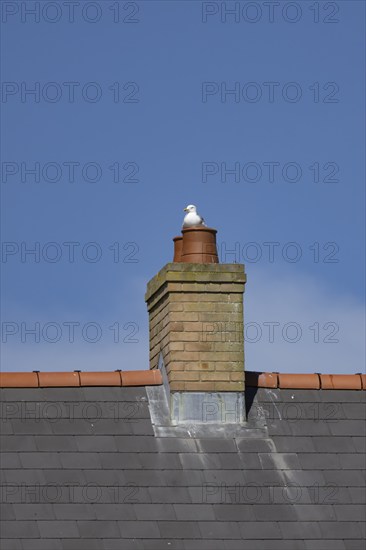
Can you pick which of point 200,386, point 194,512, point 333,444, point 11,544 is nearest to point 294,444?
point 333,444

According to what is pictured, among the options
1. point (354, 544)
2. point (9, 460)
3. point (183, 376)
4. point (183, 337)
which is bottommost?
point (354, 544)

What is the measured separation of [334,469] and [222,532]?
5.14 ft

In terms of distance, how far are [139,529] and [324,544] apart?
1.86 meters

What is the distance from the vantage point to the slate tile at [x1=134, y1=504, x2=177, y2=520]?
15.4 m

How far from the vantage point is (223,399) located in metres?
16.8

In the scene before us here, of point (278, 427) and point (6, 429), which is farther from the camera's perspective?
point (278, 427)

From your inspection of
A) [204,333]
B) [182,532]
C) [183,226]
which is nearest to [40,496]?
[182,532]

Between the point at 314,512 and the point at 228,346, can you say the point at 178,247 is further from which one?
the point at 314,512

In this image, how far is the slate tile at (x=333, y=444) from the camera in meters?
16.5

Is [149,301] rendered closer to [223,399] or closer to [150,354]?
[150,354]

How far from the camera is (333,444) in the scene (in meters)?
16.6

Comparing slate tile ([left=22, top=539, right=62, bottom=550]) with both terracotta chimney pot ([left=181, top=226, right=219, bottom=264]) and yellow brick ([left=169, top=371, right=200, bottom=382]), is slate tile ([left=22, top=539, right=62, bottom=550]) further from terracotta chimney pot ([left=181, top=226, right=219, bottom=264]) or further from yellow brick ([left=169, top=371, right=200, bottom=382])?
terracotta chimney pot ([left=181, top=226, right=219, bottom=264])

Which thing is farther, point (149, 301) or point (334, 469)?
point (149, 301)

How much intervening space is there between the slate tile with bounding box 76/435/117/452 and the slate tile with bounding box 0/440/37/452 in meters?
0.48
